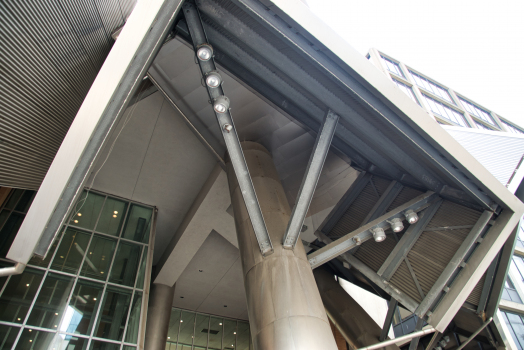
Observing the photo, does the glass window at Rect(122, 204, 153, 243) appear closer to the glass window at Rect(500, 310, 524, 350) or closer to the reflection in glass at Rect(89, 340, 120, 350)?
the reflection in glass at Rect(89, 340, 120, 350)

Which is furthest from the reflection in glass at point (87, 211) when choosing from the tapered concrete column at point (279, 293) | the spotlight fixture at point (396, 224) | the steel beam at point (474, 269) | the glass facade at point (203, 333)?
the steel beam at point (474, 269)

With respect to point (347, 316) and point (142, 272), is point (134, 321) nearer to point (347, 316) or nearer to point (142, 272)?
point (142, 272)

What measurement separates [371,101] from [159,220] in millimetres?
12919

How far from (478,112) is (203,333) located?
3945 centimetres

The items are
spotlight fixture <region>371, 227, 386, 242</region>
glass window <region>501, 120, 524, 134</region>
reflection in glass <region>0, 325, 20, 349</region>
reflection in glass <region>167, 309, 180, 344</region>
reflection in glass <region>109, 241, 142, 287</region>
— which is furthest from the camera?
glass window <region>501, 120, 524, 134</region>

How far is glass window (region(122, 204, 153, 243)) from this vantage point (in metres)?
15.4

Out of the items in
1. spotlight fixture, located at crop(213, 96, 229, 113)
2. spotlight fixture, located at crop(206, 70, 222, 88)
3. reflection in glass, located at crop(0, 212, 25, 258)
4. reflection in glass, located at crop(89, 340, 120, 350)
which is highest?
reflection in glass, located at crop(0, 212, 25, 258)

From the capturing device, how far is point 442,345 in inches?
499

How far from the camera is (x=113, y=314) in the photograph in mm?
12320

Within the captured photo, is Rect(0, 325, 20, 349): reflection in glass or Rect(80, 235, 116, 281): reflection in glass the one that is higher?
Rect(80, 235, 116, 281): reflection in glass

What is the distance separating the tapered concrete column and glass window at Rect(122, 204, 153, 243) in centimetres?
839

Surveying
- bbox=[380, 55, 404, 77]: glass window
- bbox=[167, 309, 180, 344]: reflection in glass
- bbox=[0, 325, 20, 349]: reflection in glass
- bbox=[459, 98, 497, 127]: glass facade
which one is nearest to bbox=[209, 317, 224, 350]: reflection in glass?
bbox=[167, 309, 180, 344]: reflection in glass

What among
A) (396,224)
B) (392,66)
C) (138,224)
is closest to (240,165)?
(396,224)

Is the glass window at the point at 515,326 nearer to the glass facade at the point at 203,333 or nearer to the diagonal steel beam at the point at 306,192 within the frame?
the glass facade at the point at 203,333
